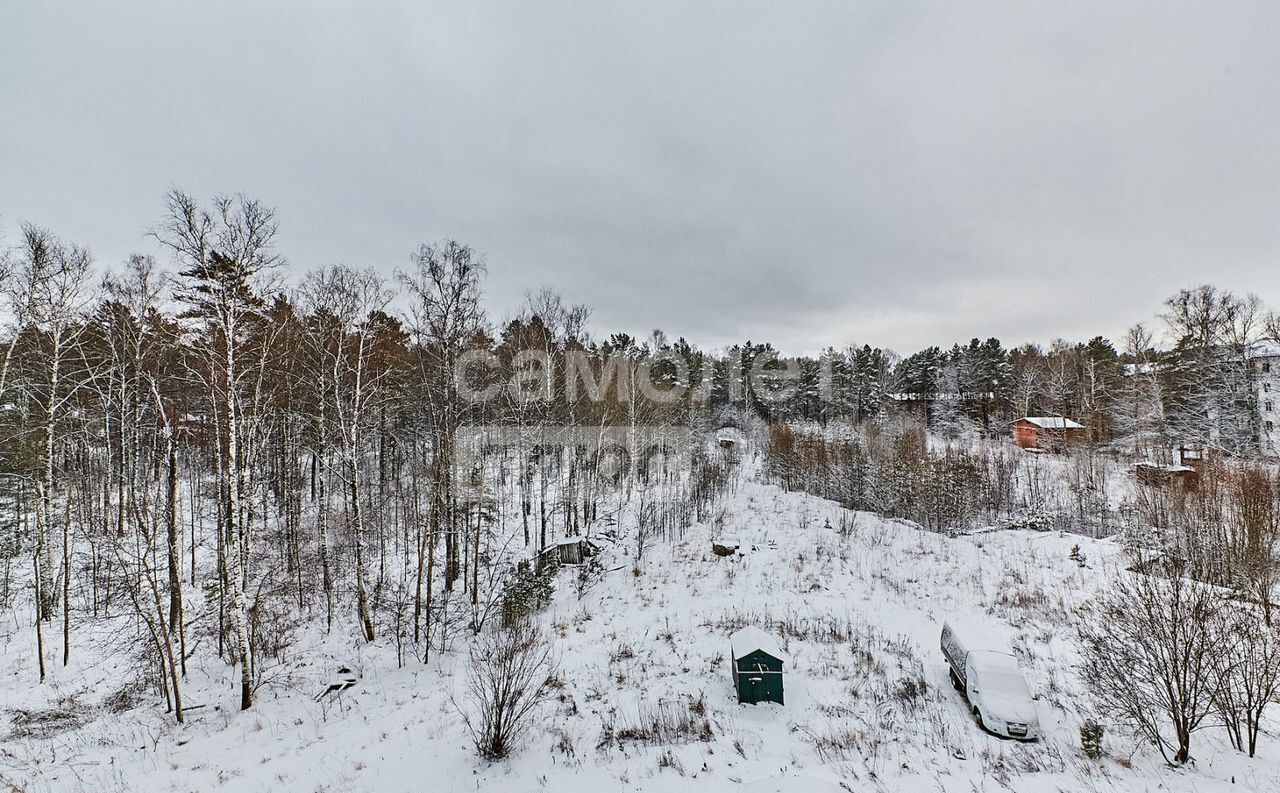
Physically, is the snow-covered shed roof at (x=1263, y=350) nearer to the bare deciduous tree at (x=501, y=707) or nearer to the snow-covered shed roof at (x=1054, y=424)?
the snow-covered shed roof at (x=1054, y=424)

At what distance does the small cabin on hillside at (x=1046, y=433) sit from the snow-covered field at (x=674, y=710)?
73.4 feet

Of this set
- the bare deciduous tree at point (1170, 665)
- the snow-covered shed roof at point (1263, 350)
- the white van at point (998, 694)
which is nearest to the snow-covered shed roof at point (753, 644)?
the white van at point (998, 694)

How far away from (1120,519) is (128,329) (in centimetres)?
3654

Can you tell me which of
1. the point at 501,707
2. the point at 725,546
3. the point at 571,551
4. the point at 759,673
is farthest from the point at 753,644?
the point at 571,551

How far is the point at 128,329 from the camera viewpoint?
12.0 m

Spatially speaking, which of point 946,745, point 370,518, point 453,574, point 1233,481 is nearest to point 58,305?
point 370,518

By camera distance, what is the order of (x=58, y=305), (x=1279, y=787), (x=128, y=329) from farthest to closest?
(x=58, y=305), (x=128, y=329), (x=1279, y=787)

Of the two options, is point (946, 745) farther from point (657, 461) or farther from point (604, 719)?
point (657, 461)

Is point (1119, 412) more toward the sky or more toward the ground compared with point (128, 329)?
more toward the ground

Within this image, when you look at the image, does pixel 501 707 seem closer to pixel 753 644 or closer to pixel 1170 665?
pixel 753 644

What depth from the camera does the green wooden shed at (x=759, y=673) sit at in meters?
8.73

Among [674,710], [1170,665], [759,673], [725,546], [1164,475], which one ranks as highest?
[1164,475]

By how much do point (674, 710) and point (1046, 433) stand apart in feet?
131

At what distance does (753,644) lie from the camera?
8.84 m
